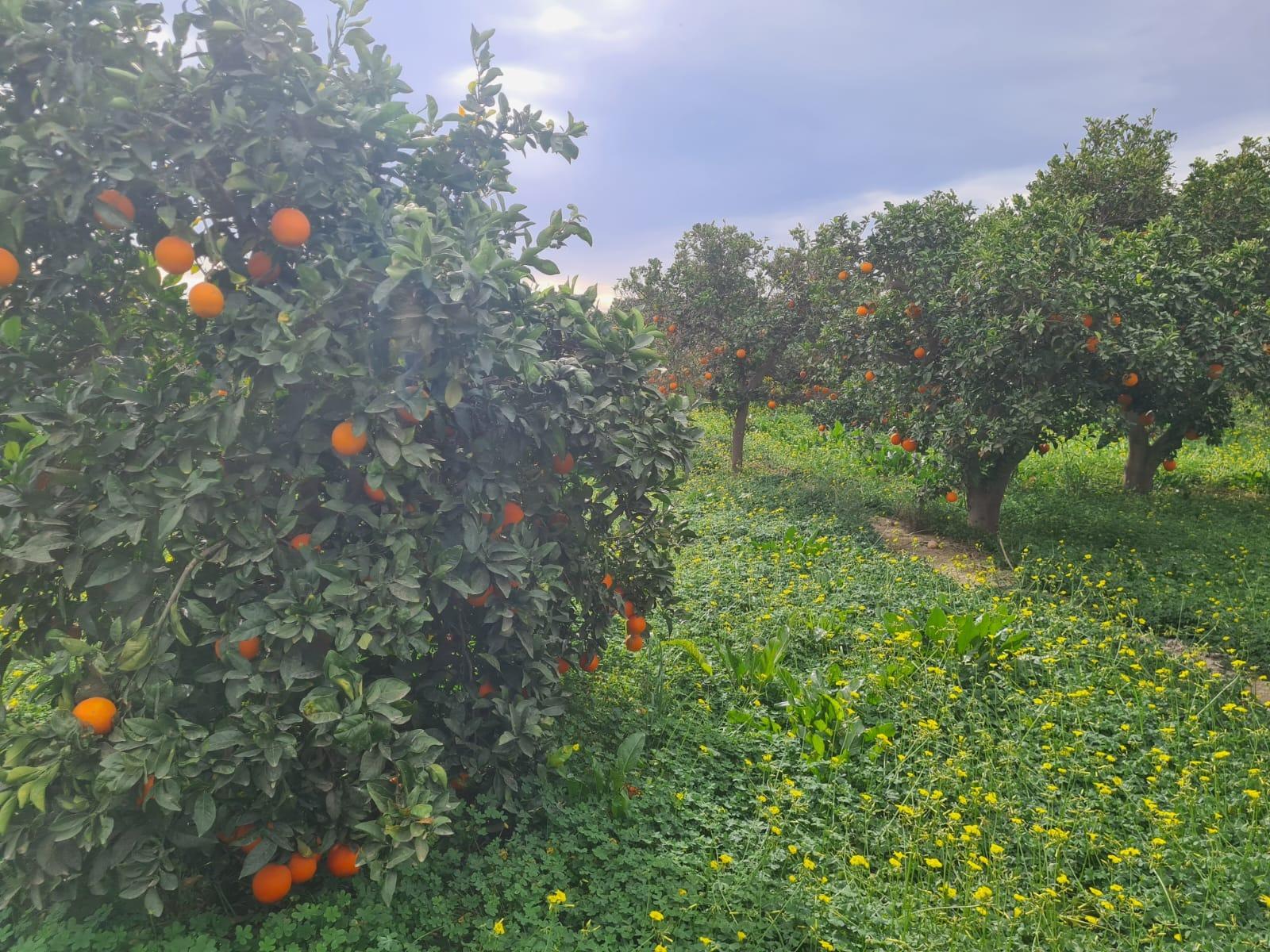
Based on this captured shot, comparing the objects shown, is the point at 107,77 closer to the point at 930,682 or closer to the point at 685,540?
the point at 685,540

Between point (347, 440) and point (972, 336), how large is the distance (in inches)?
261

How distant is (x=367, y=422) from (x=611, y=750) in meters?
2.21

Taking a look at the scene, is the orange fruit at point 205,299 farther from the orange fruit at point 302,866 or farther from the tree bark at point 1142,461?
the tree bark at point 1142,461

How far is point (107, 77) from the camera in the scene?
8.55 ft

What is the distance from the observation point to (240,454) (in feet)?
8.56

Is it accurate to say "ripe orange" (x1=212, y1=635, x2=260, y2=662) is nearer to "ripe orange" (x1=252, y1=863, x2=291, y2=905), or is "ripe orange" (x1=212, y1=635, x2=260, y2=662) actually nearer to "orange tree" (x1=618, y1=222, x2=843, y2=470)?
"ripe orange" (x1=252, y1=863, x2=291, y2=905)

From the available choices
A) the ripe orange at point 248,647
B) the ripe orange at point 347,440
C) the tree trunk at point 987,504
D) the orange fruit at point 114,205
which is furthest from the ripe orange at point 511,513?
the tree trunk at point 987,504

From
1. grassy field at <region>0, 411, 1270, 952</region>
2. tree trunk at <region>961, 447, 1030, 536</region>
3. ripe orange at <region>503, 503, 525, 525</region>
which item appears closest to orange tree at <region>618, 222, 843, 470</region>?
tree trunk at <region>961, 447, 1030, 536</region>

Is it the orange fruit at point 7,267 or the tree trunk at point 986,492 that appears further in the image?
the tree trunk at point 986,492

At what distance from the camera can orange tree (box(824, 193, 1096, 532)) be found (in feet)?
23.4

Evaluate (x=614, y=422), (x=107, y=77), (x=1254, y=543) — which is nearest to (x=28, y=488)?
(x=107, y=77)

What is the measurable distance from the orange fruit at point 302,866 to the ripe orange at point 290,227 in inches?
79.5

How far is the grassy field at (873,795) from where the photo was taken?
2.82 meters

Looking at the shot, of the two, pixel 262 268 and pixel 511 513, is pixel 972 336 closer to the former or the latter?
pixel 511 513
